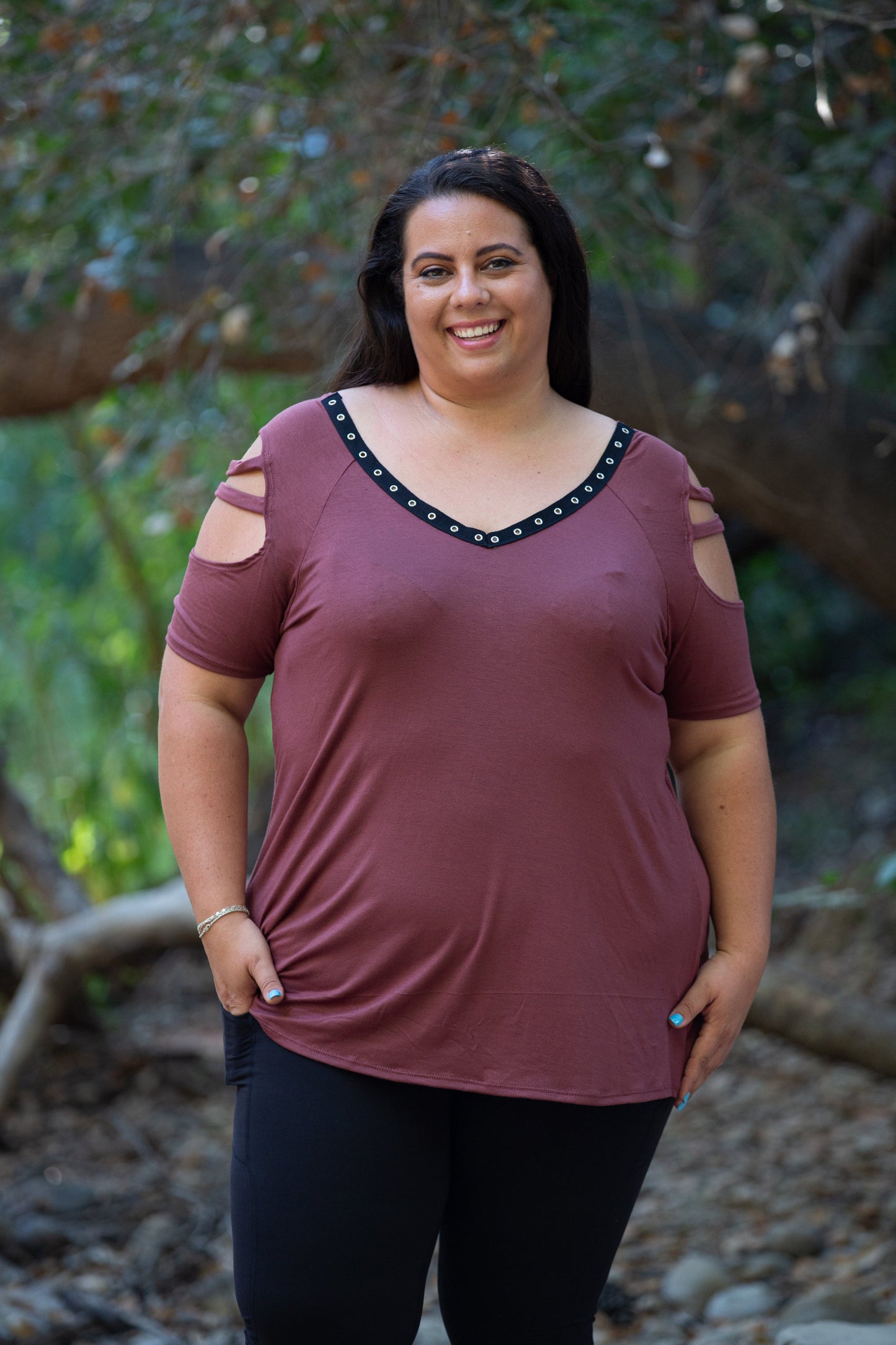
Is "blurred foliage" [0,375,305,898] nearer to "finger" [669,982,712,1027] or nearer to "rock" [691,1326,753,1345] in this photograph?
"rock" [691,1326,753,1345]

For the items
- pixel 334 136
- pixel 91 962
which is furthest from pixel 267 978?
pixel 91 962

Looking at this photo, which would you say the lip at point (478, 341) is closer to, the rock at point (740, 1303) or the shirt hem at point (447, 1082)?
the shirt hem at point (447, 1082)

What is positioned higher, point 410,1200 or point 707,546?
point 707,546

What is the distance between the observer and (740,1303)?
2838 mm

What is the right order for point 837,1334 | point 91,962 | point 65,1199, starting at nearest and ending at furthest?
point 837,1334 → point 65,1199 → point 91,962

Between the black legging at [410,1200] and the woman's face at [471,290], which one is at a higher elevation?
the woman's face at [471,290]

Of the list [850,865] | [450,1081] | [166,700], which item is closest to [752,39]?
[166,700]

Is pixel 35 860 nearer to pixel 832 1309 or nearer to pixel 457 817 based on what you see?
pixel 832 1309

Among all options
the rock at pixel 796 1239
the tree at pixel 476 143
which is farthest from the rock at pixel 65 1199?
the tree at pixel 476 143

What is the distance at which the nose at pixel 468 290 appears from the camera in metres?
1.64

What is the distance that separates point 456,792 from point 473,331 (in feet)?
1.93

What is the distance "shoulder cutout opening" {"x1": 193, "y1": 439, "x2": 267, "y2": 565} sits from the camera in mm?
1608

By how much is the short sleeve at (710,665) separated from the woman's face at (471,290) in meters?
0.40

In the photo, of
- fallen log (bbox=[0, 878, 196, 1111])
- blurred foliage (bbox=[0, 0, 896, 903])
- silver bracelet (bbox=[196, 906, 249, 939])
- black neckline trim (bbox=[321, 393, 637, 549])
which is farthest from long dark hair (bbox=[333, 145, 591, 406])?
fallen log (bbox=[0, 878, 196, 1111])
